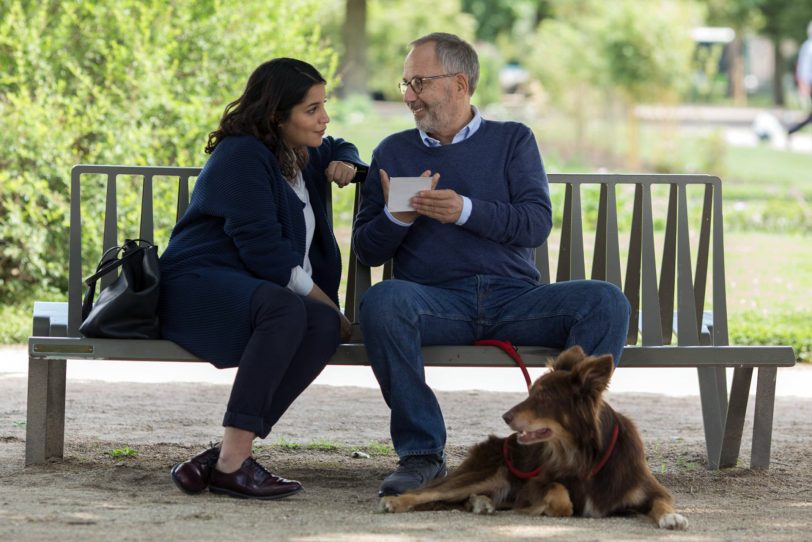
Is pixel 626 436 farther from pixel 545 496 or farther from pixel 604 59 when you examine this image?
pixel 604 59

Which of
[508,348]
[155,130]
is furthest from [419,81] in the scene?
[155,130]

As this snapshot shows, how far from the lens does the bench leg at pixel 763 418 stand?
17.4 feet

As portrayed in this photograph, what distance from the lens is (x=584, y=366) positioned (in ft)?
13.7

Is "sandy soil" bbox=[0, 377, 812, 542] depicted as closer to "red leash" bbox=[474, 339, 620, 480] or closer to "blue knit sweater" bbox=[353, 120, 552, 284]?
"red leash" bbox=[474, 339, 620, 480]

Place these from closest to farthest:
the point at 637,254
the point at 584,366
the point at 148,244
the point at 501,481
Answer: the point at 584,366, the point at 501,481, the point at 148,244, the point at 637,254

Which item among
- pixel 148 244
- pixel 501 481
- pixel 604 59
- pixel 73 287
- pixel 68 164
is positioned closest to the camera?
pixel 501 481

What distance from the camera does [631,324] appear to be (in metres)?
5.52

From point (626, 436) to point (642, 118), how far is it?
18230 millimetres

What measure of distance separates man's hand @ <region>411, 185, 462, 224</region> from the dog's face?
2.58 feet

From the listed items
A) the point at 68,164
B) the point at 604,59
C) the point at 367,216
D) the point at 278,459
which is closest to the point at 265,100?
the point at 367,216

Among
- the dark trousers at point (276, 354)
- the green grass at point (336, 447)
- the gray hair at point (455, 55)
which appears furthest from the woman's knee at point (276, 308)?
the green grass at point (336, 447)

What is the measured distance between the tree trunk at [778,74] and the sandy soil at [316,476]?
1623 inches

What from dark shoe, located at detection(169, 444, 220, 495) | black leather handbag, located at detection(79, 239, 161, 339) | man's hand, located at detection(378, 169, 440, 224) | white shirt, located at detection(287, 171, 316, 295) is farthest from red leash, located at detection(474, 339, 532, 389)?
black leather handbag, located at detection(79, 239, 161, 339)

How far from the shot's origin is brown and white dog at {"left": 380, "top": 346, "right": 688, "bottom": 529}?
4.24 metres
